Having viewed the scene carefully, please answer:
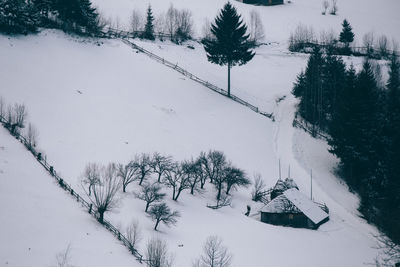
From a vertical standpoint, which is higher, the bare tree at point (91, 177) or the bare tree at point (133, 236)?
the bare tree at point (91, 177)

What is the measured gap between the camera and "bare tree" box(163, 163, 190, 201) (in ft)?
107

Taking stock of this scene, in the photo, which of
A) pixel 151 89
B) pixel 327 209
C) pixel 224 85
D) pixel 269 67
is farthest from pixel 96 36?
pixel 327 209

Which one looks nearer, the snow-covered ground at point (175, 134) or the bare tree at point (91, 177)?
the bare tree at point (91, 177)

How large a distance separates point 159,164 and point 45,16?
41142mm

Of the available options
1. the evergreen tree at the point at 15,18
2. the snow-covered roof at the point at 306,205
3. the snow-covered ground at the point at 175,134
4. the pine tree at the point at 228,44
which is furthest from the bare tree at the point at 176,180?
the evergreen tree at the point at 15,18

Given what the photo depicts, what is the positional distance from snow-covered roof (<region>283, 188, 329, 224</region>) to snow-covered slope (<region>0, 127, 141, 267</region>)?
62.1 ft

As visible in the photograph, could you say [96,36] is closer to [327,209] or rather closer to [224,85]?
[224,85]

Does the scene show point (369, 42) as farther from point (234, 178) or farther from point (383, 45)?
point (234, 178)

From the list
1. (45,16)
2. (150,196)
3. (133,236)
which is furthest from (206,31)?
(133,236)

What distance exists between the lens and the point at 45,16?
198ft

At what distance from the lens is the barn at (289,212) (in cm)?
3569

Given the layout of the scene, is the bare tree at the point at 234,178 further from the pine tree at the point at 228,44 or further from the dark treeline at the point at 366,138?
the pine tree at the point at 228,44

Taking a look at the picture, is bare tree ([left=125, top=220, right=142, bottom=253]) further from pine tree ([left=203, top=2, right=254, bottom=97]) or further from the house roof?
pine tree ([left=203, top=2, right=254, bottom=97])

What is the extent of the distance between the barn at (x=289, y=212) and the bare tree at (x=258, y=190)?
2004 millimetres
